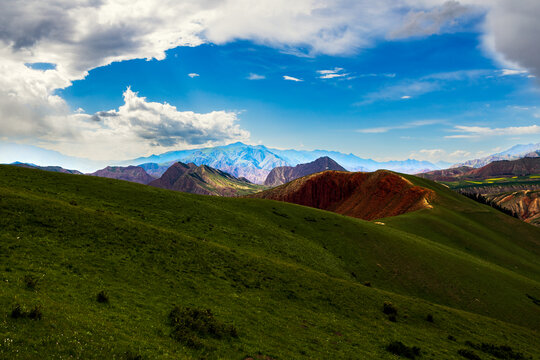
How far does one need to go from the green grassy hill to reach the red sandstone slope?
74007mm

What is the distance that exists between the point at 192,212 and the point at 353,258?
32.5 metres

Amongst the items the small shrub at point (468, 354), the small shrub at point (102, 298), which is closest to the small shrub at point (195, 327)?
the small shrub at point (102, 298)

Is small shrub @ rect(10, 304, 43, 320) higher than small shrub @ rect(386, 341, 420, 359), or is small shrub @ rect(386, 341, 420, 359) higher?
small shrub @ rect(10, 304, 43, 320)

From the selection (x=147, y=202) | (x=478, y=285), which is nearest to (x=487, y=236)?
(x=478, y=285)

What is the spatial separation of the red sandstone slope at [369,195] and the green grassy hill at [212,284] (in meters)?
74.0

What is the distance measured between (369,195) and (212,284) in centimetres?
Answer: 14539

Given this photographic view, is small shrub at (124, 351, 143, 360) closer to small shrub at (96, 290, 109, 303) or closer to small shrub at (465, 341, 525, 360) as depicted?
small shrub at (96, 290, 109, 303)

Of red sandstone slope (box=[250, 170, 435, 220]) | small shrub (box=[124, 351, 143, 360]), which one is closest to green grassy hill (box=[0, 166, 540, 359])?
small shrub (box=[124, 351, 143, 360])

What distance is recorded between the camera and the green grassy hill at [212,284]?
14688 millimetres

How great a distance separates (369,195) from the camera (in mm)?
154000

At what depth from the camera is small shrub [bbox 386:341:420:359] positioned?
68.7 feet

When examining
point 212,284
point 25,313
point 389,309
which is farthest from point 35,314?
point 389,309

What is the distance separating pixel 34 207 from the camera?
26781 mm

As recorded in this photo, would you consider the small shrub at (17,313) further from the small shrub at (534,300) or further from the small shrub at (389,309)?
the small shrub at (534,300)
